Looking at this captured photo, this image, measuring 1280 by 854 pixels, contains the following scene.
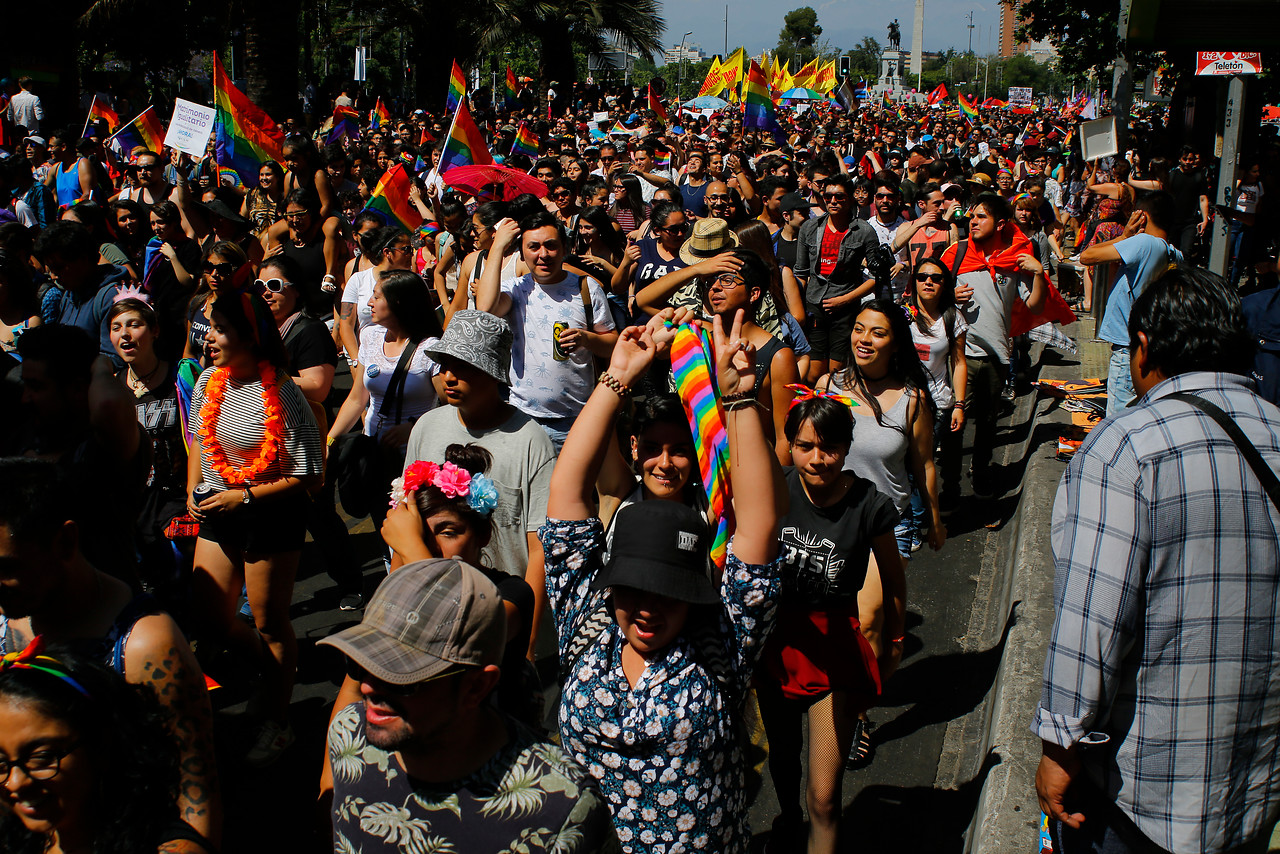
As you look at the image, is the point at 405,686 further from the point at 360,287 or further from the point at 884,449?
the point at 360,287

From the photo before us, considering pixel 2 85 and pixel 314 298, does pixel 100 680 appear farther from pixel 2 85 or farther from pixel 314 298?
pixel 2 85

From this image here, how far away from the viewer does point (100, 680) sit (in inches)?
84.6

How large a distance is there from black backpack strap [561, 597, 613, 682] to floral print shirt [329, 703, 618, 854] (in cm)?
47

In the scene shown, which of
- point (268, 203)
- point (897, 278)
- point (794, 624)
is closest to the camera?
point (794, 624)

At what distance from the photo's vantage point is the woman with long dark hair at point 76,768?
6.51ft

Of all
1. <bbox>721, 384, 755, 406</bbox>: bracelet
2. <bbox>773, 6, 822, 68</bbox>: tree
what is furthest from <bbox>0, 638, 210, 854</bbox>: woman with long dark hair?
<bbox>773, 6, 822, 68</bbox>: tree

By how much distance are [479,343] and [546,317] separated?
1701 millimetres

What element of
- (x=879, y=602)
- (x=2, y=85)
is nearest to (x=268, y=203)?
(x=879, y=602)

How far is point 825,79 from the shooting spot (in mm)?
34312

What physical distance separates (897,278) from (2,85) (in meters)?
22.3

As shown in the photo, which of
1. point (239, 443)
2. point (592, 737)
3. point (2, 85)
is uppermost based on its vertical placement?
point (2, 85)

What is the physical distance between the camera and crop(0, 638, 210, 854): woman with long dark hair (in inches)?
78.2

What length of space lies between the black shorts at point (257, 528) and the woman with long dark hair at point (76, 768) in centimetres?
185

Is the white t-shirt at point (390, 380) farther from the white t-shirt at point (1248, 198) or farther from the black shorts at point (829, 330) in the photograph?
the white t-shirt at point (1248, 198)
